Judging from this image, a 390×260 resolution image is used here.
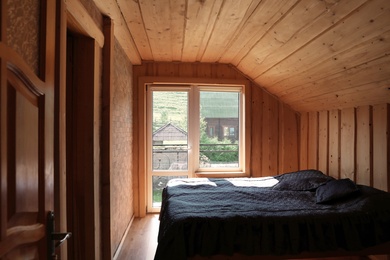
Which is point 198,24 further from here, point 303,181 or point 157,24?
point 303,181

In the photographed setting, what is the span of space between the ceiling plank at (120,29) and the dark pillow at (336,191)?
2.46 meters

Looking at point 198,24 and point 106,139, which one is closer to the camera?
point 106,139

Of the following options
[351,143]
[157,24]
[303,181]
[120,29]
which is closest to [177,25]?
[157,24]

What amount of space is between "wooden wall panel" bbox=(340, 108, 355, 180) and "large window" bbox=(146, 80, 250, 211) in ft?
4.50

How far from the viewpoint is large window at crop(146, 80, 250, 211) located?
3842mm

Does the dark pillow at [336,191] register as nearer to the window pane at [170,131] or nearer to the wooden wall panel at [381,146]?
the wooden wall panel at [381,146]

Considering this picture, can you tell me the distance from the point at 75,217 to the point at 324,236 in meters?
1.89

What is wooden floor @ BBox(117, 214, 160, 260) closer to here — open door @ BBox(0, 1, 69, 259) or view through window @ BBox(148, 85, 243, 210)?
view through window @ BBox(148, 85, 243, 210)

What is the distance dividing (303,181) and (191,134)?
1745mm

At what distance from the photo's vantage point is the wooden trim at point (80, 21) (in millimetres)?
1413

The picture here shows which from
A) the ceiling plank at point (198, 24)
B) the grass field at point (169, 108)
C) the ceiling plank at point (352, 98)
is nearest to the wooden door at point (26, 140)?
the ceiling plank at point (198, 24)

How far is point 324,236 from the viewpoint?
6.23 feet

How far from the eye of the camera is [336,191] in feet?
7.41

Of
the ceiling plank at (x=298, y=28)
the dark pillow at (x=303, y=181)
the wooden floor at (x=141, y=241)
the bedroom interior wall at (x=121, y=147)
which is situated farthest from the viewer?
the dark pillow at (x=303, y=181)
